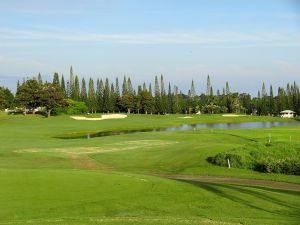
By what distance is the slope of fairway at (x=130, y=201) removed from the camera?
1603 cm

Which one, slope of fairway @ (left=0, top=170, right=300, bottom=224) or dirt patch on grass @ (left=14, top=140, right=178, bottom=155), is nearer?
slope of fairway @ (left=0, top=170, right=300, bottom=224)

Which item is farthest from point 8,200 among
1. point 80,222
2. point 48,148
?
point 48,148

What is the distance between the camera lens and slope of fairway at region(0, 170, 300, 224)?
52.6ft

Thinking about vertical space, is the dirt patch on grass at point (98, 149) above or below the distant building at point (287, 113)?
below

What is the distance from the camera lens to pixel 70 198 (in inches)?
733

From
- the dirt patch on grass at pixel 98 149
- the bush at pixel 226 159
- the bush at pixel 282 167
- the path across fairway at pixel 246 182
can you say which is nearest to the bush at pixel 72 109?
the dirt patch on grass at pixel 98 149

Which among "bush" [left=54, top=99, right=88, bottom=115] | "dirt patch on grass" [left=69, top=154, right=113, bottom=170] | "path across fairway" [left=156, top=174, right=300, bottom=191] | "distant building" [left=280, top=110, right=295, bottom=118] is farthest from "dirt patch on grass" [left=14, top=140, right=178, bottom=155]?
"distant building" [left=280, top=110, right=295, bottom=118]

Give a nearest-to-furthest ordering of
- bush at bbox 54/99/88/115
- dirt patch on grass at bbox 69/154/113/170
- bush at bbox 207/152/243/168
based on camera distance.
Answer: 1. bush at bbox 207/152/243/168
2. dirt patch on grass at bbox 69/154/113/170
3. bush at bbox 54/99/88/115

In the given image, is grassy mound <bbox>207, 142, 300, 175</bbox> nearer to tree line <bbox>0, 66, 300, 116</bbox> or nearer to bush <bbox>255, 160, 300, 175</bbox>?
bush <bbox>255, 160, 300, 175</bbox>

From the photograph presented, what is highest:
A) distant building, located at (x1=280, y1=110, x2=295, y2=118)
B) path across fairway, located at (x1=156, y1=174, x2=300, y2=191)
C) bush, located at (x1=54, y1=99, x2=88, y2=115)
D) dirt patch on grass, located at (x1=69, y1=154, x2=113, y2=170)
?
bush, located at (x1=54, y1=99, x2=88, y2=115)

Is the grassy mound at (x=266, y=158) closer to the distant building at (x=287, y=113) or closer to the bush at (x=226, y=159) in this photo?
the bush at (x=226, y=159)

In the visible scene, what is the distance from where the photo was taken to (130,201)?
1850 cm

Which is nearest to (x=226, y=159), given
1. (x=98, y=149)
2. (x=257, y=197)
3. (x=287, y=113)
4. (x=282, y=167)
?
(x=282, y=167)

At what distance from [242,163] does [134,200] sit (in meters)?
16.0
